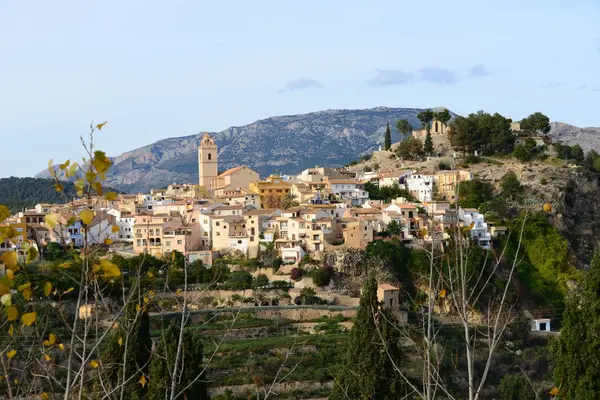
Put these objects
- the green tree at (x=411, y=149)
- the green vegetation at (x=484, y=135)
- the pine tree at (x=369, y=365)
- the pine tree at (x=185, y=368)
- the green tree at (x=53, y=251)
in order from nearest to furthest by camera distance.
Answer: the pine tree at (x=185, y=368)
the pine tree at (x=369, y=365)
the green tree at (x=53, y=251)
the green vegetation at (x=484, y=135)
the green tree at (x=411, y=149)

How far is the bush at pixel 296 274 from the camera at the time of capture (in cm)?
3275

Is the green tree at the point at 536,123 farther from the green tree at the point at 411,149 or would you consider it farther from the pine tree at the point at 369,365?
the pine tree at the point at 369,365

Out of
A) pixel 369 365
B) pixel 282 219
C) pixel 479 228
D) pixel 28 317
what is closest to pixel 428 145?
pixel 479 228

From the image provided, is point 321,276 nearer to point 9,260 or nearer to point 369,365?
point 369,365

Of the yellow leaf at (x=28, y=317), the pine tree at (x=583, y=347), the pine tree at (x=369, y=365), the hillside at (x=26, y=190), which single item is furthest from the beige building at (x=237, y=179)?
the yellow leaf at (x=28, y=317)

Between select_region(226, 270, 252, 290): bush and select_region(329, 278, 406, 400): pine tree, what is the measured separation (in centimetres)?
1388

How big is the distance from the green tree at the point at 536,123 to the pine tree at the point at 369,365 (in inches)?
1634

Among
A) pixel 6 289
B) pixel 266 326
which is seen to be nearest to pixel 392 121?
pixel 266 326

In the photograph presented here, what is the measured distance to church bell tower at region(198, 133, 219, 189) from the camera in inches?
2020

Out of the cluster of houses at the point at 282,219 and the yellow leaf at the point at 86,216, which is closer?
the yellow leaf at the point at 86,216

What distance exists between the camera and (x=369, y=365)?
16.3m

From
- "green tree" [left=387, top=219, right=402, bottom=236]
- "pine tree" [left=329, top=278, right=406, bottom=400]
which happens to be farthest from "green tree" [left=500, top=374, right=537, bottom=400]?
"green tree" [left=387, top=219, right=402, bottom=236]

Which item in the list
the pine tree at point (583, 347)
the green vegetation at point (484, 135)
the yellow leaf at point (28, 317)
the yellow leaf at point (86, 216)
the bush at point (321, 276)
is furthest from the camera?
the green vegetation at point (484, 135)

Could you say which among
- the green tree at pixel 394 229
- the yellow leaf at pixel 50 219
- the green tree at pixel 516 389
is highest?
the yellow leaf at pixel 50 219
